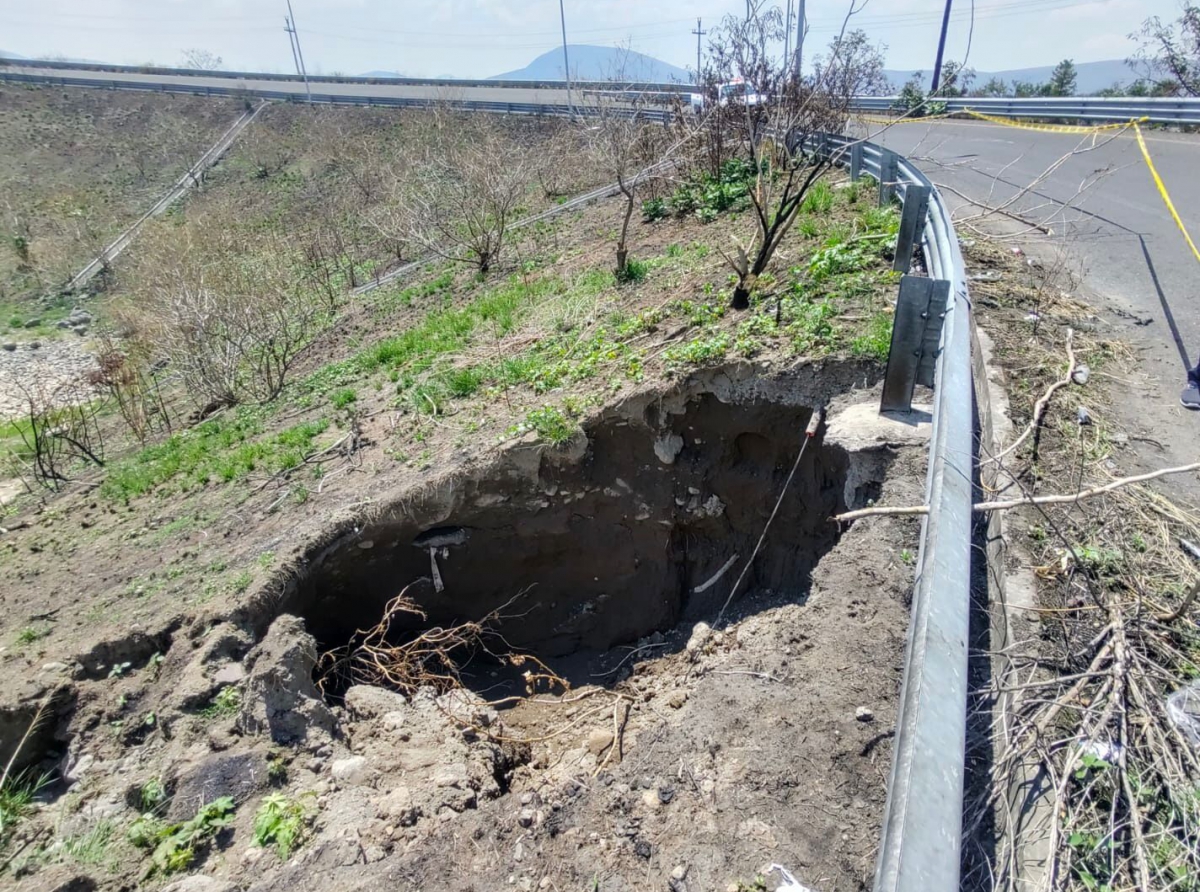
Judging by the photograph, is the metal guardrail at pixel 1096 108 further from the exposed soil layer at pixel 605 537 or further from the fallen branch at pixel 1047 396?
the exposed soil layer at pixel 605 537

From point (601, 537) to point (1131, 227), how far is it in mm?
6198

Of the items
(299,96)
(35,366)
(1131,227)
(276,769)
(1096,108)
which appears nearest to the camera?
(276,769)

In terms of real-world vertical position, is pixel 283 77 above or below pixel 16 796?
above

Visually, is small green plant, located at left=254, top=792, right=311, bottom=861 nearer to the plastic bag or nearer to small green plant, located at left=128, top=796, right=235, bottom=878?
small green plant, located at left=128, top=796, right=235, bottom=878

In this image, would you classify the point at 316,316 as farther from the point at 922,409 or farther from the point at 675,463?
the point at 922,409

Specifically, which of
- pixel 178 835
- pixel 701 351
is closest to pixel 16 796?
pixel 178 835

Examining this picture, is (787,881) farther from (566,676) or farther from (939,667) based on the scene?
(566,676)

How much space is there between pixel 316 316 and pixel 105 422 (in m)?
4.27

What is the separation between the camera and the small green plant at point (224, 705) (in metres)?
4.59

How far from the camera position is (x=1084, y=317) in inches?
209

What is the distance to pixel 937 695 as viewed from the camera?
5.58 ft

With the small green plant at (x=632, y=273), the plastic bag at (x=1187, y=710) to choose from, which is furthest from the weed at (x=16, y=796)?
the small green plant at (x=632, y=273)

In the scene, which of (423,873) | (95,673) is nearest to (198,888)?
(423,873)

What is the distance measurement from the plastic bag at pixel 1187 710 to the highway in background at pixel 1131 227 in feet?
6.55
